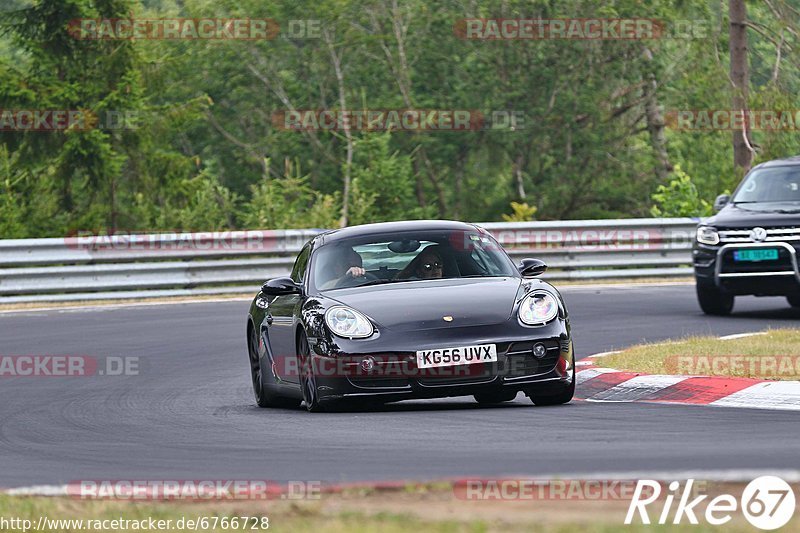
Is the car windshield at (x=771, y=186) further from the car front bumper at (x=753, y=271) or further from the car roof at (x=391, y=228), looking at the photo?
the car roof at (x=391, y=228)

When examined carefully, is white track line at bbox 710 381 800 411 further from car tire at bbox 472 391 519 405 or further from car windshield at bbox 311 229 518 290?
car windshield at bbox 311 229 518 290

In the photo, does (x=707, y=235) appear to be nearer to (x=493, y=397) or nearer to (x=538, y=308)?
(x=493, y=397)

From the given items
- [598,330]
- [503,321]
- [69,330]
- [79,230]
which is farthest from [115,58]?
[503,321]

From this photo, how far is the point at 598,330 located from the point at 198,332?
4501 millimetres

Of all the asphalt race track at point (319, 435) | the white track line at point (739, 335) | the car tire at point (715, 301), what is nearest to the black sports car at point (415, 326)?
the asphalt race track at point (319, 435)

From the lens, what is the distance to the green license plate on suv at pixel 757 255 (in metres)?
17.0

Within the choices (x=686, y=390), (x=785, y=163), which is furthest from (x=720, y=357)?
(x=785, y=163)

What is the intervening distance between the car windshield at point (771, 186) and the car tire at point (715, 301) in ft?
3.92

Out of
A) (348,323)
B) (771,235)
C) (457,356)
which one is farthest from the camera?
(771,235)

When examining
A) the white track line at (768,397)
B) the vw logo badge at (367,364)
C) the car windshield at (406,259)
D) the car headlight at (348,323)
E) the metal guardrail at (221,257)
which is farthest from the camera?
the metal guardrail at (221,257)

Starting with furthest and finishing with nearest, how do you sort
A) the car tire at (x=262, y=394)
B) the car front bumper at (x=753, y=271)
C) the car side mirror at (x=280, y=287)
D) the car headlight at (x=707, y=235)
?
1. the car headlight at (x=707, y=235)
2. the car front bumper at (x=753, y=271)
3. the car tire at (x=262, y=394)
4. the car side mirror at (x=280, y=287)

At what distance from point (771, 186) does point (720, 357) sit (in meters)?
6.88

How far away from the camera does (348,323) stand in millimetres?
9906

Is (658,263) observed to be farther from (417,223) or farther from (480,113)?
(480,113)
